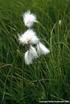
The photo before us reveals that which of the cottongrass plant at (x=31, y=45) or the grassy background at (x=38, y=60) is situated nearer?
the cottongrass plant at (x=31, y=45)

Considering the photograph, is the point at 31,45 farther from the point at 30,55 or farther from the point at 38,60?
the point at 38,60

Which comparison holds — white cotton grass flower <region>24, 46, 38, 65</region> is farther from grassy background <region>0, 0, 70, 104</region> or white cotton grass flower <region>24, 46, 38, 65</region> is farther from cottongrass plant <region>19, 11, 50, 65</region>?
grassy background <region>0, 0, 70, 104</region>

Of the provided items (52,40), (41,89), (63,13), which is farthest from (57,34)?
(41,89)

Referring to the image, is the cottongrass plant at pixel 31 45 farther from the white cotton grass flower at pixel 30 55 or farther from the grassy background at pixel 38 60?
the grassy background at pixel 38 60

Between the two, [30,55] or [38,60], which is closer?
[30,55]

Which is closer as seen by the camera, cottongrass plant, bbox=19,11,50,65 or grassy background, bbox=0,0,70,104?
cottongrass plant, bbox=19,11,50,65

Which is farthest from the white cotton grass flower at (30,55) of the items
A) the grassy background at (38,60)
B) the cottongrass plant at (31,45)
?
the grassy background at (38,60)

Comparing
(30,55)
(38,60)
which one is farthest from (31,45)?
(38,60)

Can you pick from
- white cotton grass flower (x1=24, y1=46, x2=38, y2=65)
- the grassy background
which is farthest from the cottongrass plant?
the grassy background

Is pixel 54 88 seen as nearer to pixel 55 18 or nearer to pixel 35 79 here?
pixel 35 79
